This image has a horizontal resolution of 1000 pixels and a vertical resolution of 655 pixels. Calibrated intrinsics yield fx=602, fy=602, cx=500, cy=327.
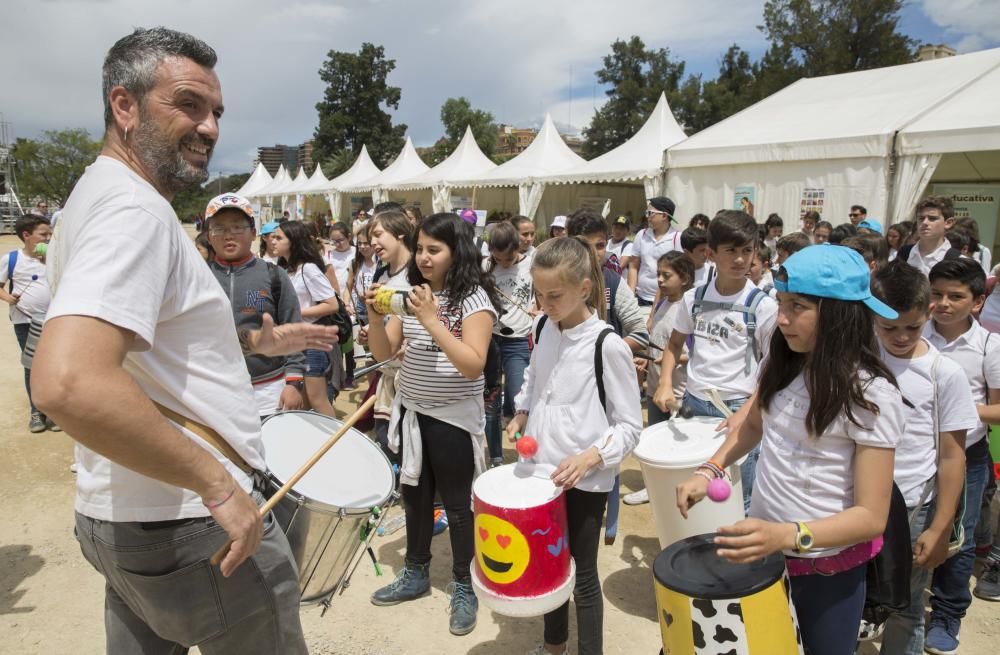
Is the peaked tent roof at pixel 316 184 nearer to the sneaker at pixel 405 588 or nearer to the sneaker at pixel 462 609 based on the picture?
the sneaker at pixel 405 588

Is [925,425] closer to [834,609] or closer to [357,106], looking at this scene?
[834,609]

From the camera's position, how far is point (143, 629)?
5.49ft

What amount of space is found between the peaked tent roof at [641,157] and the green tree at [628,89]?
30452mm

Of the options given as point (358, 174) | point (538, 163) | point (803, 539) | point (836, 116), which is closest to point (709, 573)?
point (803, 539)

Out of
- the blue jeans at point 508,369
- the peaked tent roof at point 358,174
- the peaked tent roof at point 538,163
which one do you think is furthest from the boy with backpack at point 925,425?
the peaked tent roof at point 358,174

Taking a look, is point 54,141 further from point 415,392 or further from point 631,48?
point 415,392

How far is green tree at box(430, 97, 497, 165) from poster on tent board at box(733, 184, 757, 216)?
43300 millimetres

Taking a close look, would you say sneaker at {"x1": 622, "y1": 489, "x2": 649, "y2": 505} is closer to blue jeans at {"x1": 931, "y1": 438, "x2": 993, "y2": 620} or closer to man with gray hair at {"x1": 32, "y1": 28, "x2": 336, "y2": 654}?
blue jeans at {"x1": 931, "y1": 438, "x2": 993, "y2": 620}

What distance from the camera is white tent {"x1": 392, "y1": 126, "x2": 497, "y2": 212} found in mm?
20891

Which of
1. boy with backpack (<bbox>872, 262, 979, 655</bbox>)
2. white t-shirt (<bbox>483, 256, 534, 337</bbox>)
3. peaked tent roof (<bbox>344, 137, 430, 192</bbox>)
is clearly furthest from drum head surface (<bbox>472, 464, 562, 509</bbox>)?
peaked tent roof (<bbox>344, 137, 430, 192</bbox>)

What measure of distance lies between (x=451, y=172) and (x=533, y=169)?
4.30 m

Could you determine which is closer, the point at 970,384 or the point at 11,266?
the point at 970,384

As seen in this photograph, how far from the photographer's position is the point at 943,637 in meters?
2.75

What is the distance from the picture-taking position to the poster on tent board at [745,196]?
11430 millimetres
